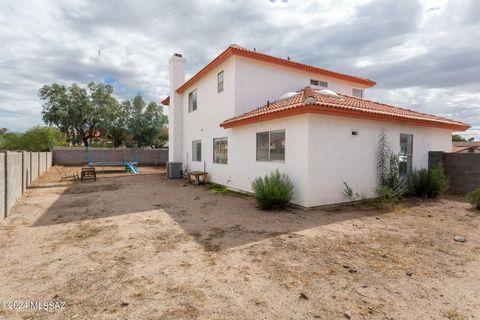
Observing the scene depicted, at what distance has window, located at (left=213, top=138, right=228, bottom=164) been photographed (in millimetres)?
12688

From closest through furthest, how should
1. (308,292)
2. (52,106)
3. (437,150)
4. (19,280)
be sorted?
(308,292)
(19,280)
(437,150)
(52,106)

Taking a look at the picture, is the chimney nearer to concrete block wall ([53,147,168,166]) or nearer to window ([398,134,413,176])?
window ([398,134,413,176])

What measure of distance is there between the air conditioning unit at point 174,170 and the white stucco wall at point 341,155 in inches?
449

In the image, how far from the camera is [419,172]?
10.2 metres

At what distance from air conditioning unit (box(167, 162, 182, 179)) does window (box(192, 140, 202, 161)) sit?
1.71 meters

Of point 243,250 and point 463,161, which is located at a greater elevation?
Result: point 463,161

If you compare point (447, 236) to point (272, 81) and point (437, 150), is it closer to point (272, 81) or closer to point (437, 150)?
point (437, 150)

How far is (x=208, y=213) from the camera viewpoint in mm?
7715

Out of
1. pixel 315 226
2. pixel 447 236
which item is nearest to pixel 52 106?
pixel 315 226

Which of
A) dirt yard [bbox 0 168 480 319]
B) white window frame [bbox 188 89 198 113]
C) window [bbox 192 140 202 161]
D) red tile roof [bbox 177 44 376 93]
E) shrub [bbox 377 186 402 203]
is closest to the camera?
dirt yard [bbox 0 168 480 319]

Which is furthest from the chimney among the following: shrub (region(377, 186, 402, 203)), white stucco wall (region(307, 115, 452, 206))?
shrub (region(377, 186, 402, 203))

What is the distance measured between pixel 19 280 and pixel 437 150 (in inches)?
570

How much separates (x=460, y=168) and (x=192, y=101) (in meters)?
14.0

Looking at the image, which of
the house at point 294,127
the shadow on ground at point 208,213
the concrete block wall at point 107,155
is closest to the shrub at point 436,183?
the house at point 294,127
